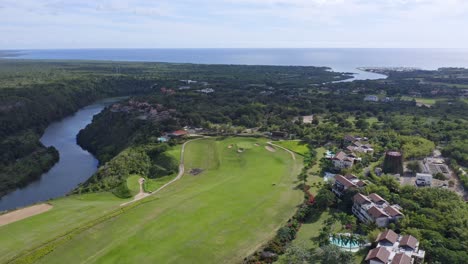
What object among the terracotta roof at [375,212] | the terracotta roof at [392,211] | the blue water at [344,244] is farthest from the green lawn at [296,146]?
the blue water at [344,244]

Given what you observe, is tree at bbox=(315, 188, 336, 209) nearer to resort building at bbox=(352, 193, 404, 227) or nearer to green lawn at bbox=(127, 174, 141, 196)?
resort building at bbox=(352, 193, 404, 227)

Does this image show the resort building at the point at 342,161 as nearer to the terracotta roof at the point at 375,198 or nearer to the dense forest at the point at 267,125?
the dense forest at the point at 267,125

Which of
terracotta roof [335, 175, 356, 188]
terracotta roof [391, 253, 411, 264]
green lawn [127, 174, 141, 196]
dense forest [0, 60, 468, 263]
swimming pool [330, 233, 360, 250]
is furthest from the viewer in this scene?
green lawn [127, 174, 141, 196]

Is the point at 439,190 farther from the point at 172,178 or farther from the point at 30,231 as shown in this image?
the point at 30,231

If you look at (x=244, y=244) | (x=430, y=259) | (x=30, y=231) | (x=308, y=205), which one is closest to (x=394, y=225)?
(x=430, y=259)

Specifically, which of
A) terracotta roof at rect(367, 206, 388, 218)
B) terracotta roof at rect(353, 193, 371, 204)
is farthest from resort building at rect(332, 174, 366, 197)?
terracotta roof at rect(367, 206, 388, 218)

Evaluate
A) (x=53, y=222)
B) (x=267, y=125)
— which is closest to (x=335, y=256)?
(x=53, y=222)
